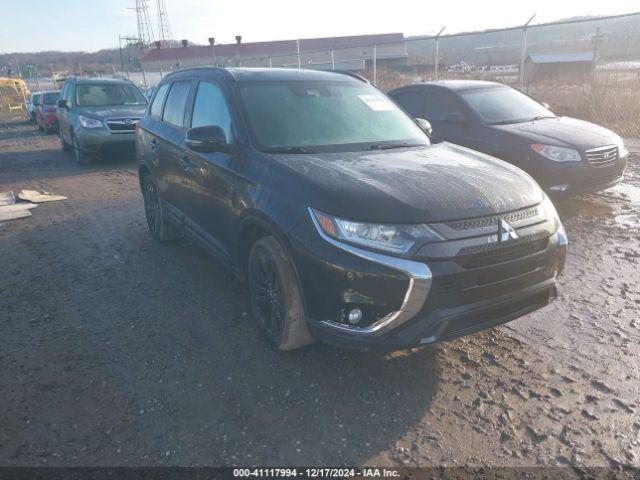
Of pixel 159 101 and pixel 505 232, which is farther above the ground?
pixel 159 101

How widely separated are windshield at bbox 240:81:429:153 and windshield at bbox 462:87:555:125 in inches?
114

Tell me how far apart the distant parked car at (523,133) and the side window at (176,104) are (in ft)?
11.3

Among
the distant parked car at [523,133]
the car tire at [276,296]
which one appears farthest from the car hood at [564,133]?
the car tire at [276,296]

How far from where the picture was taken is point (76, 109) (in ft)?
35.8

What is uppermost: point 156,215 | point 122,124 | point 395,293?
point 122,124

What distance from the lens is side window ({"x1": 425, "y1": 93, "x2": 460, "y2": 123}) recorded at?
710cm

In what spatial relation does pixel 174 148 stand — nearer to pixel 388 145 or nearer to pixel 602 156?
pixel 388 145

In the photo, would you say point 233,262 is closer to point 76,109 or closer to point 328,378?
point 328,378

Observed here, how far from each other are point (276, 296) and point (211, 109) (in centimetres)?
184

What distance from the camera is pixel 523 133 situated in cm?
625

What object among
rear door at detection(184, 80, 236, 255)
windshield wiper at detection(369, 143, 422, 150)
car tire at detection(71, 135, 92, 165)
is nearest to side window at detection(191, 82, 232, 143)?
rear door at detection(184, 80, 236, 255)

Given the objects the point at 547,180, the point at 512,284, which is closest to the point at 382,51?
the point at 547,180

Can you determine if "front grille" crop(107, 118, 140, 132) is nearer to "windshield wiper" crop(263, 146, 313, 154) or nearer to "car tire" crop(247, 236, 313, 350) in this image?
"windshield wiper" crop(263, 146, 313, 154)

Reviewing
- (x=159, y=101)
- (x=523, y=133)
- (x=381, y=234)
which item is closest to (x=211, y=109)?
(x=159, y=101)
